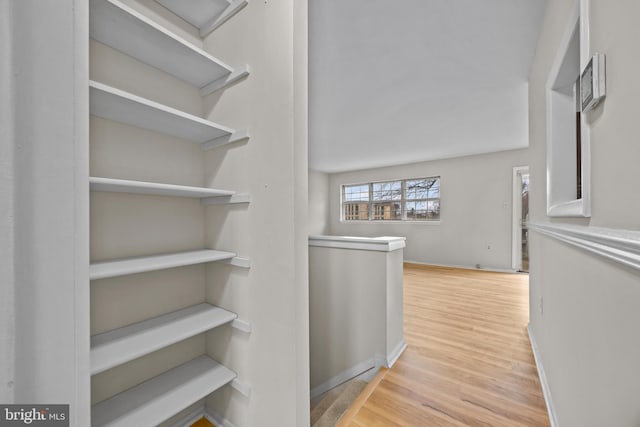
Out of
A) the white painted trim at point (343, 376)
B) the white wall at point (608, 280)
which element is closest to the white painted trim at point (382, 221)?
the white painted trim at point (343, 376)

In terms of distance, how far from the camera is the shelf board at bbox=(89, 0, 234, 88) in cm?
89

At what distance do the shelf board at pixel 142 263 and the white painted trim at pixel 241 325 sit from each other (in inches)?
12.1

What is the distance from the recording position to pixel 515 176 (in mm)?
4812

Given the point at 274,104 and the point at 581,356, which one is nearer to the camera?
the point at 581,356

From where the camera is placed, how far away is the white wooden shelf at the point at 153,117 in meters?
0.88

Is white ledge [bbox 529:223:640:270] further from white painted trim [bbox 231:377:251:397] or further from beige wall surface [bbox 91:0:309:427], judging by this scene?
white painted trim [bbox 231:377:251:397]

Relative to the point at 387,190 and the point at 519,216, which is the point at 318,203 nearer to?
the point at 387,190

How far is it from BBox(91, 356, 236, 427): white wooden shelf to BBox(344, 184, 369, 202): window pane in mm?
6064

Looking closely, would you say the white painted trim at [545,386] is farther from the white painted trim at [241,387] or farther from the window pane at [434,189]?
the window pane at [434,189]

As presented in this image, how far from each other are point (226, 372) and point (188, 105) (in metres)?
1.38

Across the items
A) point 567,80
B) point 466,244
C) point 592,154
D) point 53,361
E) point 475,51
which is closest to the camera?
point 53,361

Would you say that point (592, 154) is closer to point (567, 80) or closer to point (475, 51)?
point (567, 80)

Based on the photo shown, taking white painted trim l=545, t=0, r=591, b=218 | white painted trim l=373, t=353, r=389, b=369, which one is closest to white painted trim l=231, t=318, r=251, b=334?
white painted trim l=373, t=353, r=389, b=369

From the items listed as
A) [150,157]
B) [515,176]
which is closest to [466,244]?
[515,176]
